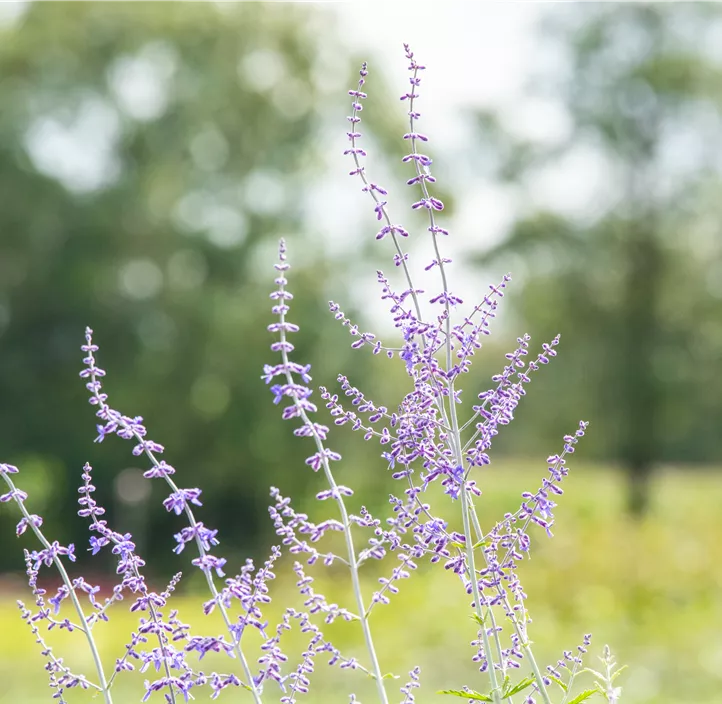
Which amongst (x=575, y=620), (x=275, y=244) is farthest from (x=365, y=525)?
(x=275, y=244)

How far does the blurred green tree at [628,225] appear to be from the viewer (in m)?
16.2

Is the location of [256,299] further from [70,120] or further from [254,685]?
[254,685]

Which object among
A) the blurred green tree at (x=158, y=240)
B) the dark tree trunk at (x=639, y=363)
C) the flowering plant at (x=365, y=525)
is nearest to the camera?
the flowering plant at (x=365, y=525)

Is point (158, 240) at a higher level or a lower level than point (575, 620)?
higher

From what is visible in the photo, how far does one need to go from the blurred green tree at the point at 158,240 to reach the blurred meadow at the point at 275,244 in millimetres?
33

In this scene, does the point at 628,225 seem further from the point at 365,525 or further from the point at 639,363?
the point at 365,525

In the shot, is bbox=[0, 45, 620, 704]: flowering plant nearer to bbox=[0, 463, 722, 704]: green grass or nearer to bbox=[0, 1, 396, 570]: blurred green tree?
bbox=[0, 463, 722, 704]: green grass

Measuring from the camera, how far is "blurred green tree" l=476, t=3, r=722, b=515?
1617 cm

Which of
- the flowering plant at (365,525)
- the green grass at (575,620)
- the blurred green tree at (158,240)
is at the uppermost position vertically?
the blurred green tree at (158,240)

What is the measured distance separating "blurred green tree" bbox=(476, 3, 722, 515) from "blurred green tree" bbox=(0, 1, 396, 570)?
3.75 meters

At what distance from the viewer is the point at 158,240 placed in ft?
47.9

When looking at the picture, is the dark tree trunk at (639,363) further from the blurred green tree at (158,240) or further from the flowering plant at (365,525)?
the flowering plant at (365,525)

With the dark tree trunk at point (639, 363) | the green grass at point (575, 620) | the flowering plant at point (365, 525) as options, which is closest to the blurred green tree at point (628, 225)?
the dark tree trunk at point (639, 363)

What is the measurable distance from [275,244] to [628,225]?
5.75 meters
